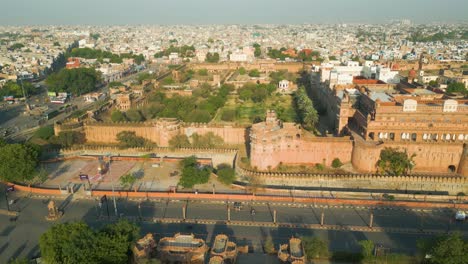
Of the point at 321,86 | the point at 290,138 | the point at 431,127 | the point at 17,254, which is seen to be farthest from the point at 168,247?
the point at 321,86

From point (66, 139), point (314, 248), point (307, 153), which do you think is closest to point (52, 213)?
point (66, 139)

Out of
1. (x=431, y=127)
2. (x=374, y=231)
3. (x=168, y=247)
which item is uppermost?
(x=431, y=127)

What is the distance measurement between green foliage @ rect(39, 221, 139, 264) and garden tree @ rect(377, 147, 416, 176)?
27.0 metres

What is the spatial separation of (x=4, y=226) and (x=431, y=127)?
43.5 meters

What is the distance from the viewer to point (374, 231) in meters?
28.0

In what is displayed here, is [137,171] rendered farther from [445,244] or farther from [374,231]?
[445,244]

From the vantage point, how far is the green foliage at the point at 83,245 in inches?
A: 817

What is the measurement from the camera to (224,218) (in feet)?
98.0

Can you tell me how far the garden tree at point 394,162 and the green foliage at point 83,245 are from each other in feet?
88.6

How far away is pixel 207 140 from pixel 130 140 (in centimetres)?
998

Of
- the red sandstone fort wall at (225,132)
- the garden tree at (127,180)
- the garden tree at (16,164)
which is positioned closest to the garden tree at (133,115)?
the red sandstone fort wall at (225,132)

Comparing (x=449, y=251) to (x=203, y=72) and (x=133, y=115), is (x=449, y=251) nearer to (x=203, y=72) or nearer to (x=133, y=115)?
(x=133, y=115)

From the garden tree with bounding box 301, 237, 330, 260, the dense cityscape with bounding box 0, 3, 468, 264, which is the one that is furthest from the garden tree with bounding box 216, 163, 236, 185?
the garden tree with bounding box 301, 237, 330, 260

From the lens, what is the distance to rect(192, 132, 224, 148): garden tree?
46.7 m
